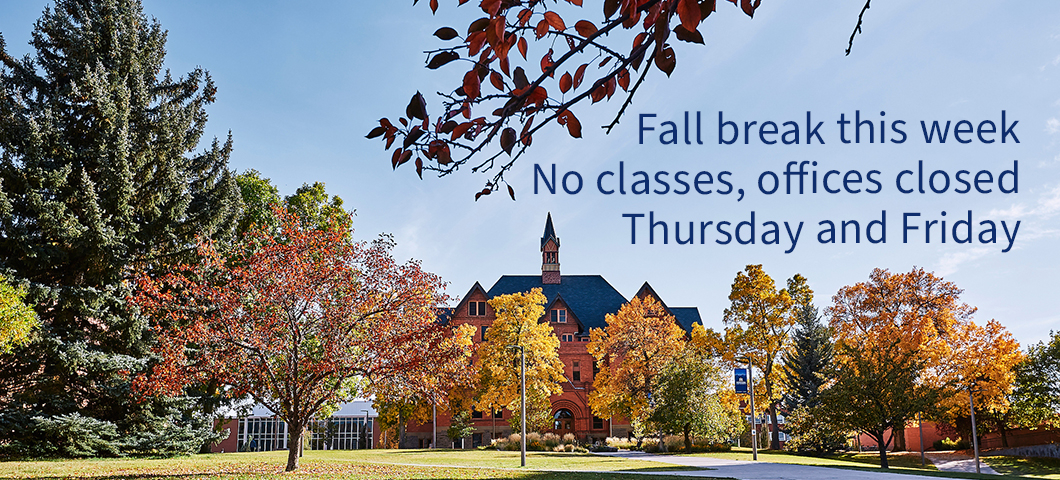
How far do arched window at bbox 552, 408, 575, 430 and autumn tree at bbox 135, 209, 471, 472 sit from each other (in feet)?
119

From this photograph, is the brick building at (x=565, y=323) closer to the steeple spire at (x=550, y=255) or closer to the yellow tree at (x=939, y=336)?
the steeple spire at (x=550, y=255)

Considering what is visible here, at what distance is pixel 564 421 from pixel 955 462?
25675 millimetres

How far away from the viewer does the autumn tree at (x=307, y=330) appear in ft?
56.0

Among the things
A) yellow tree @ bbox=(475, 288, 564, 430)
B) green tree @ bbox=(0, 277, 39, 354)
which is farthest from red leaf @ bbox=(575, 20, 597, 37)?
yellow tree @ bbox=(475, 288, 564, 430)

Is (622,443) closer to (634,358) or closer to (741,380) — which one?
(634,358)

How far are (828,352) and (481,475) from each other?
34778 millimetres

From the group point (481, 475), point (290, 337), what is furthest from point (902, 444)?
point (290, 337)

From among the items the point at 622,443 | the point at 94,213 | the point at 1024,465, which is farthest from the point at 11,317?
the point at 1024,465

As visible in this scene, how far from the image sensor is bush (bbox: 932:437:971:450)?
151 ft

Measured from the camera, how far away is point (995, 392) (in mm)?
35688

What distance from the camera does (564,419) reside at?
5347 cm

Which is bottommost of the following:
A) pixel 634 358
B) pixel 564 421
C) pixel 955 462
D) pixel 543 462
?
pixel 955 462

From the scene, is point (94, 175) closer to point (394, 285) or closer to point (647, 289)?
point (394, 285)

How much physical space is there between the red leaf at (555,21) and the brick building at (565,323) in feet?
149
